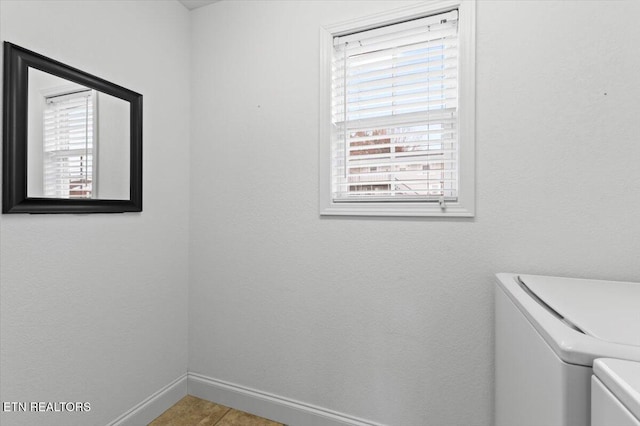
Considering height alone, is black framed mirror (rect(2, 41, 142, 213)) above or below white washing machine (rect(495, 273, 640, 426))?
above

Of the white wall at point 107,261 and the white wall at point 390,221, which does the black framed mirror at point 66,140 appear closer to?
the white wall at point 107,261

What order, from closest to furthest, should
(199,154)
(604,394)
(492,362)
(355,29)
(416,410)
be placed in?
(604,394) → (492,362) → (416,410) → (355,29) → (199,154)

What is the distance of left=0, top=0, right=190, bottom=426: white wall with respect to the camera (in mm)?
1186

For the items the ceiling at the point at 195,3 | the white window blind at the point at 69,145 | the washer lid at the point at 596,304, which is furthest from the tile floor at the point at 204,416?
the ceiling at the point at 195,3

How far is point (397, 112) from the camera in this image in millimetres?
1505

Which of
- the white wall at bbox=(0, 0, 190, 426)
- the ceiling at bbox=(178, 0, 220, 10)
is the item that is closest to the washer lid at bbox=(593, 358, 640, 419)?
the white wall at bbox=(0, 0, 190, 426)

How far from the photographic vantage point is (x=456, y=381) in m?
1.38

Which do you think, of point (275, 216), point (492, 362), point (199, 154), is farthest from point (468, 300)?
point (199, 154)

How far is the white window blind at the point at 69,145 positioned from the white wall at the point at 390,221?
2.07 ft

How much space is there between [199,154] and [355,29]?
1.20 metres

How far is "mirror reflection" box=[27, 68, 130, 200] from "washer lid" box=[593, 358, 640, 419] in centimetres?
180

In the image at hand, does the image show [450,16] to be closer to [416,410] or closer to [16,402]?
[416,410]

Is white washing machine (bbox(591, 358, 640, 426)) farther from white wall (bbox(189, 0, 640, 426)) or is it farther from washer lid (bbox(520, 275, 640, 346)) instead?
white wall (bbox(189, 0, 640, 426))

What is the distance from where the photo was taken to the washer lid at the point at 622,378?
0.41 m
